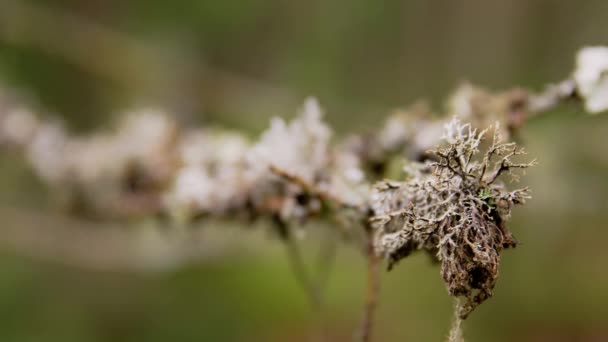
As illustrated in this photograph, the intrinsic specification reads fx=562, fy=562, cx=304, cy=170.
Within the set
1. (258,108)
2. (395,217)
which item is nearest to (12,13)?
(258,108)

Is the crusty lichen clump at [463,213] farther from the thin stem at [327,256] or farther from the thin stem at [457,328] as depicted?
the thin stem at [327,256]

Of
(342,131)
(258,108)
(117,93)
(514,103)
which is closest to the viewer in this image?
(514,103)

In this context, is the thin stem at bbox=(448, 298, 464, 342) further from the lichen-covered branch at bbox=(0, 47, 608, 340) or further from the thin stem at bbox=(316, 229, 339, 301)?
the thin stem at bbox=(316, 229, 339, 301)

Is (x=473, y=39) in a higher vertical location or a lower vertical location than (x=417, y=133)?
higher

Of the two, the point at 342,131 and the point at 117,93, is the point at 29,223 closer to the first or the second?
the point at 117,93

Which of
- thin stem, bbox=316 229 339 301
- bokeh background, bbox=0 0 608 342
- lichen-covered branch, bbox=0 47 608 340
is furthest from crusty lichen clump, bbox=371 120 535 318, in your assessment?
bokeh background, bbox=0 0 608 342
